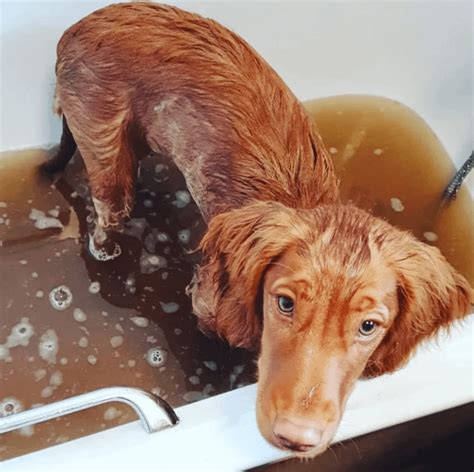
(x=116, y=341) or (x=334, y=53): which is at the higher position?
(x=334, y=53)

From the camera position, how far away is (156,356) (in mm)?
1865

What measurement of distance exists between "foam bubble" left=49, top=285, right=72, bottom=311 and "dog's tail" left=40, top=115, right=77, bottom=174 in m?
0.35

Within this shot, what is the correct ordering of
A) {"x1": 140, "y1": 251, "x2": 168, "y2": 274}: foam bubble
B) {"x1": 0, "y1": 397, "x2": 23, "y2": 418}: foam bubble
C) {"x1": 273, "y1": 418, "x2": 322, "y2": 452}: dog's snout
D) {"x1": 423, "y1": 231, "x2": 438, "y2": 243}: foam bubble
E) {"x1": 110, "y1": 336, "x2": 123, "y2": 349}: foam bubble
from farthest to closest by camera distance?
{"x1": 423, "y1": 231, "x2": 438, "y2": 243}: foam bubble → {"x1": 140, "y1": 251, "x2": 168, "y2": 274}: foam bubble → {"x1": 110, "y1": 336, "x2": 123, "y2": 349}: foam bubble → {"x1": 0, "y1": 397, "x2": 23, "y2": 418}: foam bubble → {"x1": 273, "y1": 418, "x2": 322, "y2": 452}: dog's snout

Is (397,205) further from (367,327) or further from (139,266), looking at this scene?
(367,327)

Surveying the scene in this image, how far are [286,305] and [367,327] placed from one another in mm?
136

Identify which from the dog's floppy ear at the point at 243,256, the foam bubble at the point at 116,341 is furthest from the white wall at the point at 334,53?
the dog's floppy ear at the point at 243,256

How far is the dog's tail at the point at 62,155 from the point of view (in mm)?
1939

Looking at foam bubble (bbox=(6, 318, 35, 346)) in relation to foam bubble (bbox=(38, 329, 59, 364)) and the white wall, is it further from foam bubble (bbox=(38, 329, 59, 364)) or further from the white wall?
the white wall

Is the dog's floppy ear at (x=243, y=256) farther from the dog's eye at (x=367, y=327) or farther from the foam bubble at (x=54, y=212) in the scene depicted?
the foam bubble at (x=54, y=212)

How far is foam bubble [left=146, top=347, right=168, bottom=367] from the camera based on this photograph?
73.0 inches

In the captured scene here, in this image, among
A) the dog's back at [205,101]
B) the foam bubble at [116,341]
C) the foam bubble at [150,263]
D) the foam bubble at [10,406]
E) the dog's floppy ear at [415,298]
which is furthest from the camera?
the foam bubble at [150,263]

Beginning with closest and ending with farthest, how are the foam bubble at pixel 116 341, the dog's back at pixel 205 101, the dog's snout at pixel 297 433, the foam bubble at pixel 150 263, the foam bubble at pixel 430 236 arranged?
the dog's snout at pixel 297 433
the dog's back at pixel 205 101
the foam bubble at pixel 116 341
the foam bubble at pixel 150 263
the foam bubble at pixel 430 236

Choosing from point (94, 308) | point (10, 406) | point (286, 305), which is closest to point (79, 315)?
point (94, 308)

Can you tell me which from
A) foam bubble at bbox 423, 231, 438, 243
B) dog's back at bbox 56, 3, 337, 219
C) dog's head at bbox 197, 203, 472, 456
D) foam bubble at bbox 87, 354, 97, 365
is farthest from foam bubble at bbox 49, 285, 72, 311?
foam bubble at bbox 423, 231, 438, 243
